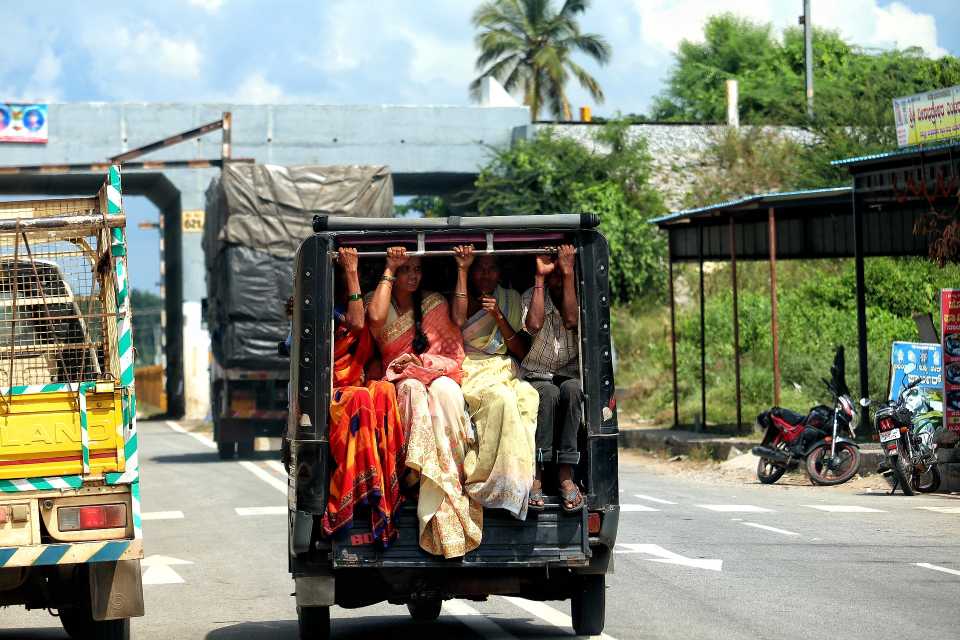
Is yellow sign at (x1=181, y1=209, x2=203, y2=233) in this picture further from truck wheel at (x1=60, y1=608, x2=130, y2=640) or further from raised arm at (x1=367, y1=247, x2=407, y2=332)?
raised arm at (x1=367, y1=247, x2=407, y2=332)

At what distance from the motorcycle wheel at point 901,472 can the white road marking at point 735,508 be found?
2197 mm

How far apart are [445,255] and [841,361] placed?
1158 centimetres

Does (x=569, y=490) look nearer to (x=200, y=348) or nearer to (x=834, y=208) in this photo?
(x=834, y=208)

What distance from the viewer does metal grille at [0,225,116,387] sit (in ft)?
26.2

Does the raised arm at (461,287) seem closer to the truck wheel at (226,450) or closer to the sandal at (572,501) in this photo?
the sandal at (572,501)

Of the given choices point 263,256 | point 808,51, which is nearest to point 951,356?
point 263,256

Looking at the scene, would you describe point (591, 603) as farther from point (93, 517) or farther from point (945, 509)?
point (945, 509)

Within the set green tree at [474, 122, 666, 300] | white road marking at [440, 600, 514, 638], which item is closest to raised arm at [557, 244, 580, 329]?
white road marking at [440, 600, 514, 638]

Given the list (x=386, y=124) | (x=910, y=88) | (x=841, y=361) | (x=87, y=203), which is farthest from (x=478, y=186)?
(x=87, y=203)

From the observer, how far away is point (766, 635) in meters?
8.35

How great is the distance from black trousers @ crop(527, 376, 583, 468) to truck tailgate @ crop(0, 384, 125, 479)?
2186mm

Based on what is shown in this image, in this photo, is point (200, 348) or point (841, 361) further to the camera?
point (200, 348)

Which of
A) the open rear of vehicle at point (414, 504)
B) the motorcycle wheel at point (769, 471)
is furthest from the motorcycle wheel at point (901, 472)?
the open rear of vehicle at point (414, 504)

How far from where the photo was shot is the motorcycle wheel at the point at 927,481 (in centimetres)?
1761
